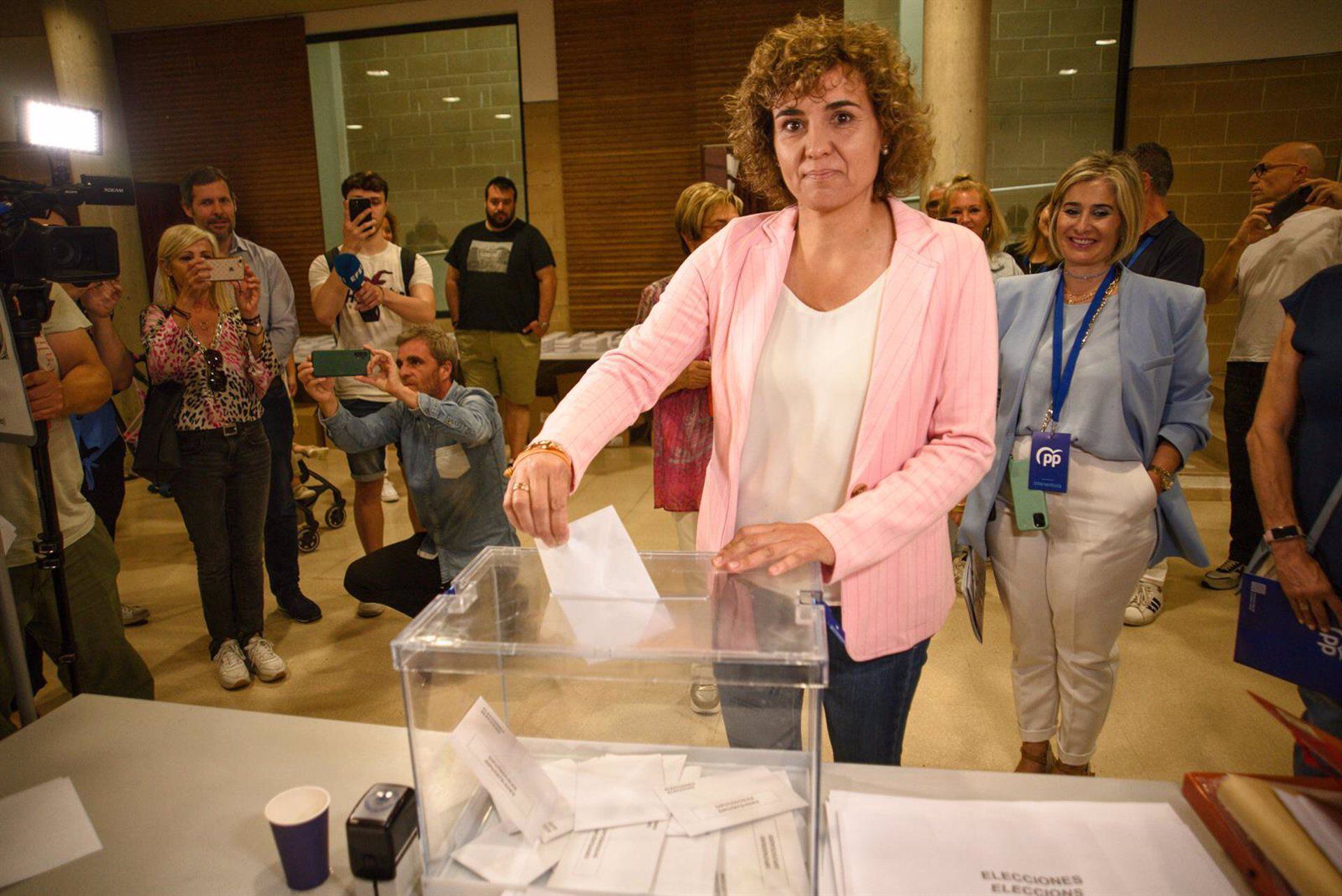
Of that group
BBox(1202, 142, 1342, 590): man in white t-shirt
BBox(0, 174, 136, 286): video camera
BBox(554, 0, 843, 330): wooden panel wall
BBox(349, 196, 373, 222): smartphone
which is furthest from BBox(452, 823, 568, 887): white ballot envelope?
BBox(554, 0, 843, 330): wooden panel wall

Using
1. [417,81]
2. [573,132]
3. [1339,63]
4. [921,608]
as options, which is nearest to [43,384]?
[921,608]

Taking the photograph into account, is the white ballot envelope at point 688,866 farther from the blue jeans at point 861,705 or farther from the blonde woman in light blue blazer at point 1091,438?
the blonde woman in light blue blazer at point 1091,438

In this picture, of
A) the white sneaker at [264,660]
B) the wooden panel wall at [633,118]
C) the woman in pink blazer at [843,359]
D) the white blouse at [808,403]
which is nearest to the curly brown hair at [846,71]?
the woman in pink blazer at [843,359]

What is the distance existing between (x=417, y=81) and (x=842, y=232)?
325 inches

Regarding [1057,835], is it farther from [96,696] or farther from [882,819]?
[96,696]

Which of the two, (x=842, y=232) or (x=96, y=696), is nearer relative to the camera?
(x=842, y=232)

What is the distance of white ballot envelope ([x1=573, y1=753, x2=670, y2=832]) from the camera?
1.05m

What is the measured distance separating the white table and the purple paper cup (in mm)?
30

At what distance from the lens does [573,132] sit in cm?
743

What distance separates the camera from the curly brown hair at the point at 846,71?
128 cm

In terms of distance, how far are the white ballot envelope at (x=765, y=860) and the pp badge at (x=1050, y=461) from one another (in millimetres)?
1385

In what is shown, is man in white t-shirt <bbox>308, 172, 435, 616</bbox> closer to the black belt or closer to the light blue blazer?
the black belt

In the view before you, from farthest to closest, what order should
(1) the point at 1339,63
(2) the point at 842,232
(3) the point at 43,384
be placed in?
1. (1) the point at 1339,63
2. (3) the point at 43,384
3. (2) the point at 842,232

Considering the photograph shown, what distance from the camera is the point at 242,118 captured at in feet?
26.5
